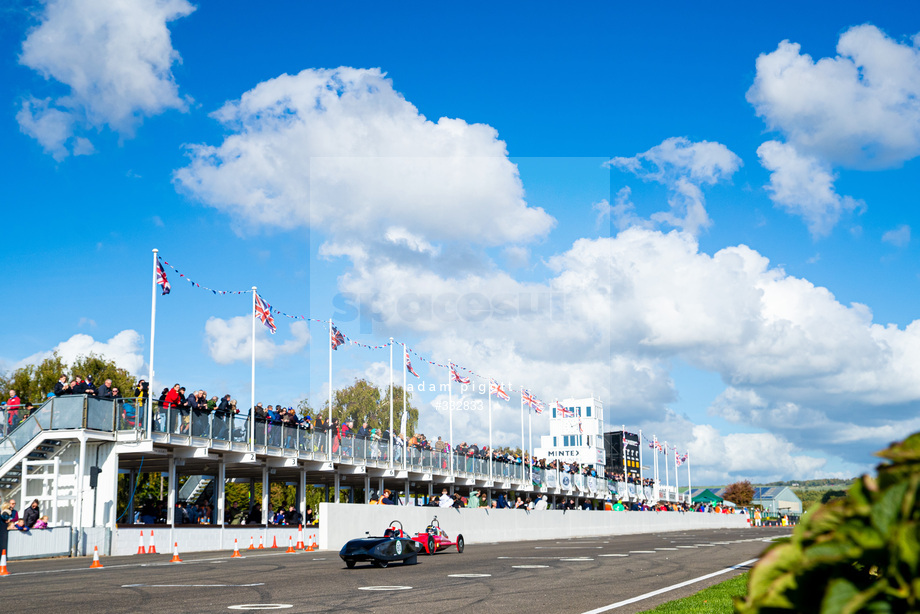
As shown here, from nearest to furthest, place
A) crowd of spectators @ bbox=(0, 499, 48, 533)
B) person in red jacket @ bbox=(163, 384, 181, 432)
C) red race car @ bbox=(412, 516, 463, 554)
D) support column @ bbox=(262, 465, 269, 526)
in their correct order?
1. crowd of spectators @ bbox=(0, 499, 48, 533)
2. red race car @ bbox=(412, 516, 463, 554)
3. person in red jacket @ bbox=(163, 384, 181, 432)
4. support column @ bbox=(262, 465, 269, 526)

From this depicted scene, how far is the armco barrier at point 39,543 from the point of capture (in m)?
26.0

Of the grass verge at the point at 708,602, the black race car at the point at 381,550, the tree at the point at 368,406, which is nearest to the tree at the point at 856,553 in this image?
the grass verge at the point at 708,602

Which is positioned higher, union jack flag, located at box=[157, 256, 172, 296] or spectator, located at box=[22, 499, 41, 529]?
union jack flag, located at box=[157, 256, 172, 296]

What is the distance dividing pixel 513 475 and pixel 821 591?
58273mm

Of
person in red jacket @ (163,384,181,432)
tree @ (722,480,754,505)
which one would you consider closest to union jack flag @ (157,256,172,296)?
person in red jacket @ (163,384,181,432)

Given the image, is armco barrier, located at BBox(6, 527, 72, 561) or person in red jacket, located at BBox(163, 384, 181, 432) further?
person in red jacket, located at BBox(163, 384, 181, 432)

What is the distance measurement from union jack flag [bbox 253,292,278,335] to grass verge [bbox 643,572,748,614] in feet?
87.3

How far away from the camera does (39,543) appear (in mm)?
27031

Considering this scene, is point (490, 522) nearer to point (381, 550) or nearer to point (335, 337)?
point (335, 337)

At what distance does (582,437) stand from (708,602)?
129689mm

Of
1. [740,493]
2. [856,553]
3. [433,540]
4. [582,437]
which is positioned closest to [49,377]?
[433,540]

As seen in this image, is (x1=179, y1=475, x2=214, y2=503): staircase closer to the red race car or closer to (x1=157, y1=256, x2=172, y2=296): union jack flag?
(x1=157, y1=256, x2=172, y2=296): union jack flag

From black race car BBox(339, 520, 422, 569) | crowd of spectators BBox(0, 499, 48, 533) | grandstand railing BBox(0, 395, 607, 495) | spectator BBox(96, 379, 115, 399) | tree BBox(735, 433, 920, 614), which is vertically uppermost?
spectator BBox(96, 379, 115, 399)

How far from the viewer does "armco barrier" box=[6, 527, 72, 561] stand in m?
26.0
